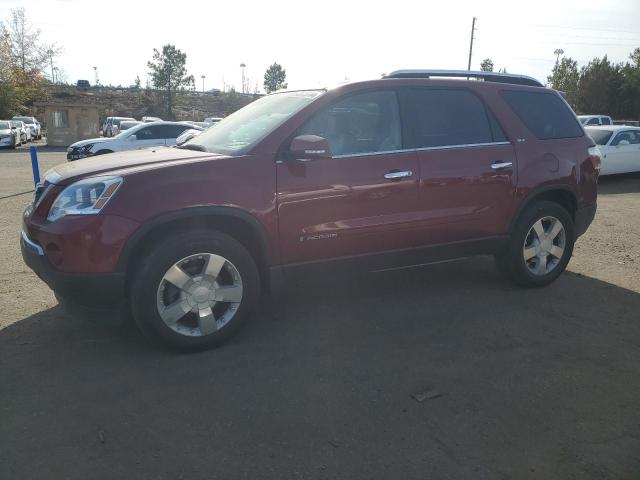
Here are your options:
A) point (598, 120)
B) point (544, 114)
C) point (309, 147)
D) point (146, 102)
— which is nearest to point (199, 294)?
point (309, 147)

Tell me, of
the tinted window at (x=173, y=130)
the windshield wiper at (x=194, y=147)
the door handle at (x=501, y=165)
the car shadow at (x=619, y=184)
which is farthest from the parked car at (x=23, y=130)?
the door handle at (x=501, y=165)

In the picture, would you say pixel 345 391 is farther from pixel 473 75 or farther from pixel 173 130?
pixel 173 130

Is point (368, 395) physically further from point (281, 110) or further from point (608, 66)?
point (608, 66)

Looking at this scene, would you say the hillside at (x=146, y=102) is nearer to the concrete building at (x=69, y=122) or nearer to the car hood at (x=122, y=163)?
the concrete building at (x=69, y=122)

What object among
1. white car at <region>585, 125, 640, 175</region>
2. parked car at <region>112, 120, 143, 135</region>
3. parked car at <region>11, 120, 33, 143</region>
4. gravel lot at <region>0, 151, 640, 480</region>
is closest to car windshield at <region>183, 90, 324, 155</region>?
gravel lot at <region>0, 151, 640, 480</region>

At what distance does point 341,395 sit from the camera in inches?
129

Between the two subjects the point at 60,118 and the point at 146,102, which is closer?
the point at 60,118

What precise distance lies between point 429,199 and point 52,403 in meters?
3.03

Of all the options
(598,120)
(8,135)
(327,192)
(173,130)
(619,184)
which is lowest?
(619,184)

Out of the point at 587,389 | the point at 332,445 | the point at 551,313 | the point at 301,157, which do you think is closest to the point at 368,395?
the point at 332,445

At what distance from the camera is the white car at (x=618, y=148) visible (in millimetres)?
13914

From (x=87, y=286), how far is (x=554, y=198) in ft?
13.9

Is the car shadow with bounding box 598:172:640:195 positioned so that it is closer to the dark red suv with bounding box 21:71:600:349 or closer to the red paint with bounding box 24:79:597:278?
the dark red suv with bounding box 21:71:600:349

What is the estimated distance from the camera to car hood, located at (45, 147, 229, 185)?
3730mm
